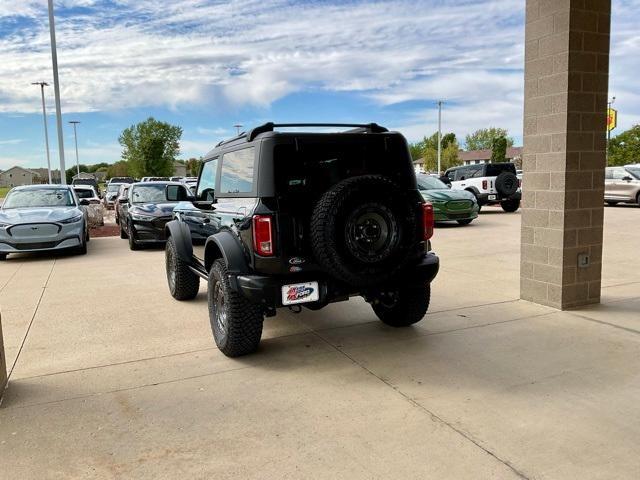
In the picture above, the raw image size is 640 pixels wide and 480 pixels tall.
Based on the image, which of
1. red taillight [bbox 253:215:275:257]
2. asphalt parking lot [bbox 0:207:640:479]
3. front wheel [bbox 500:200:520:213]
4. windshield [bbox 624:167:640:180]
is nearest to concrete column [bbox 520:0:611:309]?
asphalt parking lot [bbox 0:207:640:479]

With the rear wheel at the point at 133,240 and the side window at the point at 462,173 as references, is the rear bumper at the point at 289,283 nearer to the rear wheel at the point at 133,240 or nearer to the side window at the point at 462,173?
the rear wheel at the point at 133,240

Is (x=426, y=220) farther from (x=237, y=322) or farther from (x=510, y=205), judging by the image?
(x=510, y=205)

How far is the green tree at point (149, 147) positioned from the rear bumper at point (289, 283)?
64.1 metres

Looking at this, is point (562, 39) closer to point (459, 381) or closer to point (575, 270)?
point (575, 270)

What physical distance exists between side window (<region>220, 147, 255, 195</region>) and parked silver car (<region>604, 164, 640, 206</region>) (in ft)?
61.7

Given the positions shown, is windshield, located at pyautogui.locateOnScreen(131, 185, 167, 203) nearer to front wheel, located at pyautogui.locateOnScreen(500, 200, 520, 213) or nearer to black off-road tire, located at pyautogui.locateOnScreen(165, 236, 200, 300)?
black off-road tire, located at pyautogui.locateOnScreen(165, 236, 200, 300)

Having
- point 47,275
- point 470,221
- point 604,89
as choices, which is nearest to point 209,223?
point 604,89

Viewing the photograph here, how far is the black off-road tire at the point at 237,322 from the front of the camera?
445 cm

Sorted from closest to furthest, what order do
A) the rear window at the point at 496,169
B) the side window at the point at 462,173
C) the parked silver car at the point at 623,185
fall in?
the rear window at the point at 496,169 < the parked silver car at the point at 623,185 < the side window at the point at 462,173

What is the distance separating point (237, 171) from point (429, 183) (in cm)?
1224

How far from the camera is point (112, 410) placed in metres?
3.66

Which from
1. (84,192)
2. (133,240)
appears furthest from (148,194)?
(84,192)

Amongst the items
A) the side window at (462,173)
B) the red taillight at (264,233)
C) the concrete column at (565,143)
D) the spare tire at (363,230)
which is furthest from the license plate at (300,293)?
the side window at (462,173)

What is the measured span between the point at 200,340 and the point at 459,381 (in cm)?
251
